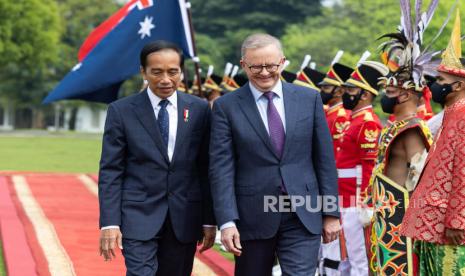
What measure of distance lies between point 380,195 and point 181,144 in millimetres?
1662

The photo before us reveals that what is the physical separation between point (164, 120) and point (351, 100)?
Result: 310cm

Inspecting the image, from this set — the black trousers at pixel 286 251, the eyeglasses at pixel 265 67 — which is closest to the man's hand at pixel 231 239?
the black trousers at pixel 286 251

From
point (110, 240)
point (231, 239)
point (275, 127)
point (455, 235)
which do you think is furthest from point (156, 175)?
point (455, 235)

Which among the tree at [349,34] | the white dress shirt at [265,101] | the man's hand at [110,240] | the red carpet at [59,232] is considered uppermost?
the tree at [349,34]

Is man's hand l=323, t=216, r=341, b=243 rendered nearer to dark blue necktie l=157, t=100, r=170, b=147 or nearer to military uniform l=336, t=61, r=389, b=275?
dark blue necktie l=157, t=100, r=170, b=147

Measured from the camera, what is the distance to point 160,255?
5.02m

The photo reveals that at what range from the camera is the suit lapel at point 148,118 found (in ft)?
16.1

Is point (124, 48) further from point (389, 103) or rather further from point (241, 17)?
point (241, 17)

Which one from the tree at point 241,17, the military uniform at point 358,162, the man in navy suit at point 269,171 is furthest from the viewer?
the tree at point 241,17

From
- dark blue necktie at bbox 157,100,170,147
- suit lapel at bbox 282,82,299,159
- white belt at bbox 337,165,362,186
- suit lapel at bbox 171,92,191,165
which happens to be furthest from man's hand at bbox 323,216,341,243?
white belt at bbox 337,165,362,186

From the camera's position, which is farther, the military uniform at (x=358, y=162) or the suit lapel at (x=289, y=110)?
the military uniform at (x=358, y=162)

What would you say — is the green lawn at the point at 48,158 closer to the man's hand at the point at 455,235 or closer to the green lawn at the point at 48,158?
the green lawn at the point at 48,158

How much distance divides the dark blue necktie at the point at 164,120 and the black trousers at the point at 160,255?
19.2 inches

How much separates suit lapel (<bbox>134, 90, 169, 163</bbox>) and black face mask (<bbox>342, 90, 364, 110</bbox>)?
10.1ft
